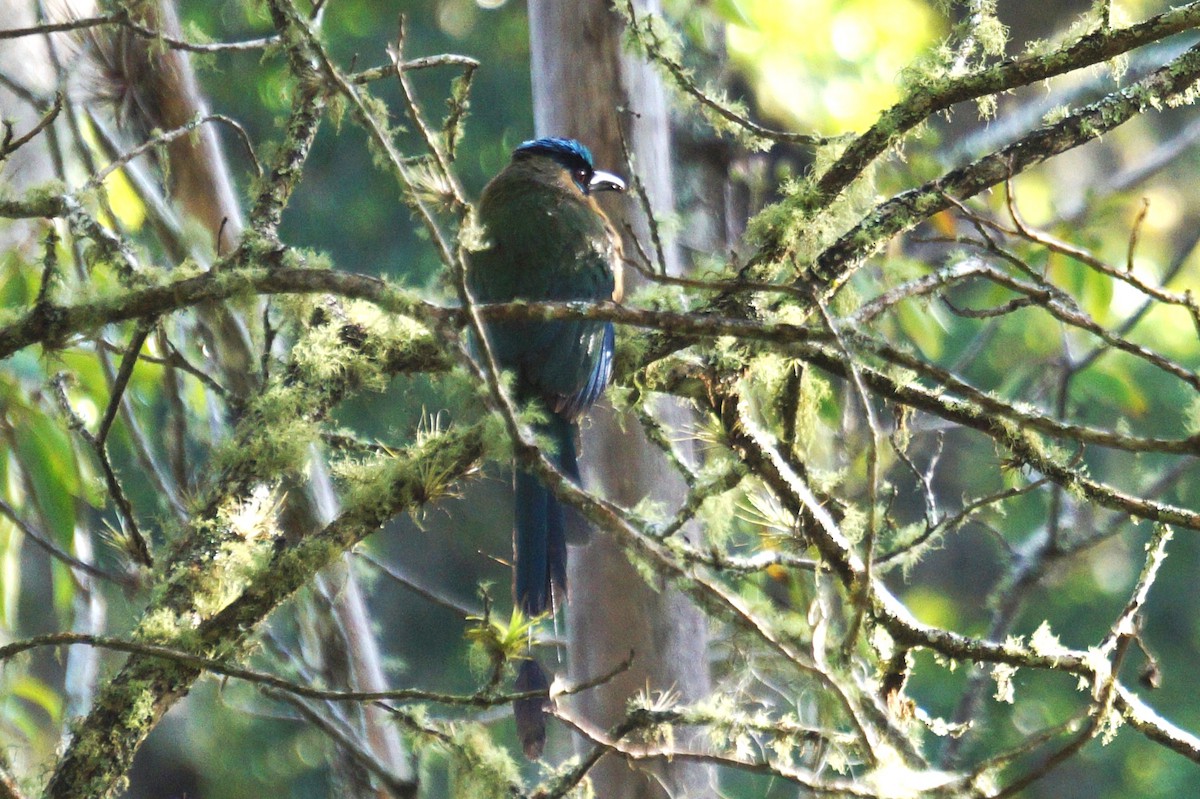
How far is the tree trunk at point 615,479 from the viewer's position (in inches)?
113

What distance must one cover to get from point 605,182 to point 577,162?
0.29ft

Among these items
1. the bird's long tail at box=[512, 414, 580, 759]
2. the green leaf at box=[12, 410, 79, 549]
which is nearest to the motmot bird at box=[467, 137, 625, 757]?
the bird's long tail at box=[512, 414, 580, 759]

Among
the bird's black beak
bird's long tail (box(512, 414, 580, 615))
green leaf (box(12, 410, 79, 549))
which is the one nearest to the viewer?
bird's long tail (box(512, 414, 580, 615))

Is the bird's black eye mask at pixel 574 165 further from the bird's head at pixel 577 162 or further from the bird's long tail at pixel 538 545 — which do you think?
the bird's long tail at pixel 538 545

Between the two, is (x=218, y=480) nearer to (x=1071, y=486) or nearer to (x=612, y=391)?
(x=612, y=391)

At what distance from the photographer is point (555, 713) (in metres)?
1.68

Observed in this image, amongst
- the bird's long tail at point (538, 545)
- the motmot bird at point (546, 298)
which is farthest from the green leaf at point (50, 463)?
the bird's long tail at point (538, 545)

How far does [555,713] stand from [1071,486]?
839 mm

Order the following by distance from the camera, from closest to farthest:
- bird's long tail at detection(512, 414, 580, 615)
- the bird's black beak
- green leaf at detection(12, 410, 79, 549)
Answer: bird's long tail at detection(512, 414, 580, 615)
green leaf at detection(12, 410, 79, 549)
the bird's black beak

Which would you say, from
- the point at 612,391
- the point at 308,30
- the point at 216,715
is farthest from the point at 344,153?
the point at 308,30

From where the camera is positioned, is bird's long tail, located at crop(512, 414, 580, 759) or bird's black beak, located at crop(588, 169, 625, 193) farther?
bird's black beak, located at crop(588, 169, 625, 193)

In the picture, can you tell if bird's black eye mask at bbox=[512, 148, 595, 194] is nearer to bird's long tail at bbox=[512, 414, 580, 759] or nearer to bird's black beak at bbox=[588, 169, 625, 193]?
bird's black beak at bbox=[588, 169, 625, 193]

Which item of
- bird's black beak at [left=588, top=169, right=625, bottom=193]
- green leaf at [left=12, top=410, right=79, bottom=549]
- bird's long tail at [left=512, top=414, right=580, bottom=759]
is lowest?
bird's long tail at [left=512, top=414, right=580, bottom=759]

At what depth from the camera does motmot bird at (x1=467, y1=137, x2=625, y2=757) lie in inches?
91.5
